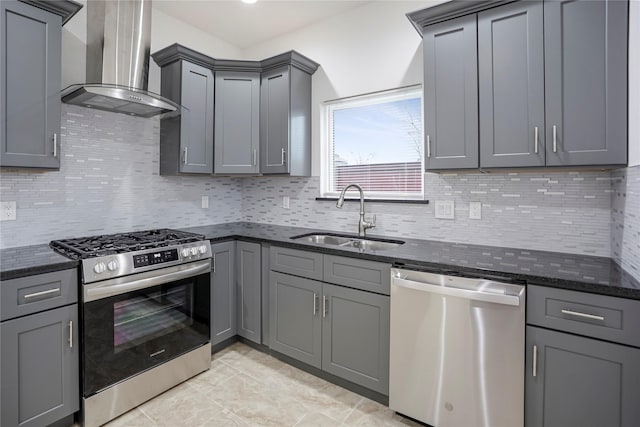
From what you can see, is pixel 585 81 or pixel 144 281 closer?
pixel 585 81

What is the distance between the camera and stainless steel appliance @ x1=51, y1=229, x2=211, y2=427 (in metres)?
1.86

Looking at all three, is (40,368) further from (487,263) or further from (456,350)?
(487,263)

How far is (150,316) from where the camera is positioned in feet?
6.99

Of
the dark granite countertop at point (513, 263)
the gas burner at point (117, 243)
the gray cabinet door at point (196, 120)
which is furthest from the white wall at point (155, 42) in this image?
the dark granite countertop at point (513, 263)

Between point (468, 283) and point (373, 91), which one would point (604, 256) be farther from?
point (373, 91)

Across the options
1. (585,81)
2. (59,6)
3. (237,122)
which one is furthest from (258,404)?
(59,6)

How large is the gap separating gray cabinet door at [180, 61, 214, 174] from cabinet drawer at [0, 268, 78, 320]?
1.24m

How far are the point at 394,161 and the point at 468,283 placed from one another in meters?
1.33

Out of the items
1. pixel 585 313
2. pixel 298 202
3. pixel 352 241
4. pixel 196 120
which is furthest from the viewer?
pixel 298 202

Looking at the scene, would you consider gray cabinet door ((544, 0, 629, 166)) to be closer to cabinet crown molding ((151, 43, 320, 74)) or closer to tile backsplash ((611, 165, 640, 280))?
tile backsplash ((611, 165, 640, 280))

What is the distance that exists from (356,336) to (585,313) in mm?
1182

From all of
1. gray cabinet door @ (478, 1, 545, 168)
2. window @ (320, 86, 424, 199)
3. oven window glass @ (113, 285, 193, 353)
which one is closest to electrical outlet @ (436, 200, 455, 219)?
window @ (320, 86, 424, 199)

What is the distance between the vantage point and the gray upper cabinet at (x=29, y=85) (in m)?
1.82

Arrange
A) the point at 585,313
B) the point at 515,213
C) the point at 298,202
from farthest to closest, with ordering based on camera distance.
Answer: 1. the point at 298,202
2. the point at 515,213
3. the point at 585,313
